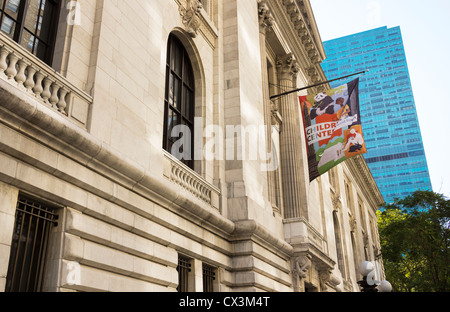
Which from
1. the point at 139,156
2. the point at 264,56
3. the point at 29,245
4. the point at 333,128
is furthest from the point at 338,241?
the point at 29,245

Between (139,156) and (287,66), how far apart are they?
17532 mm

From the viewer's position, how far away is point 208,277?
13930 mm

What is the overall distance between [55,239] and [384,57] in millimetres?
206186

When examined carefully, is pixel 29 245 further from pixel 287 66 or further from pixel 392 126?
pixel 392 126

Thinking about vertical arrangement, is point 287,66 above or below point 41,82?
above

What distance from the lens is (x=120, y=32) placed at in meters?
11.0

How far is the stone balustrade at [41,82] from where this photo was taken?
7820 mm

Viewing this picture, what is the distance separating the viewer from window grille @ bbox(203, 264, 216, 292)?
541 inches

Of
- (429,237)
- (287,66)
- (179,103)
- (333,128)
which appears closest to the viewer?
(179,103)

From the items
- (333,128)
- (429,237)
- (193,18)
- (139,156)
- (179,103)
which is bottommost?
(139,156)

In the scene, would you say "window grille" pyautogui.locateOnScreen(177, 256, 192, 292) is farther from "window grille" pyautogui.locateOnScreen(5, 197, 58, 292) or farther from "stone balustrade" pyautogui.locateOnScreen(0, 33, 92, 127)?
"stone balustrade" pyautogui.locateOnScreen(0, 33, 92, 127)

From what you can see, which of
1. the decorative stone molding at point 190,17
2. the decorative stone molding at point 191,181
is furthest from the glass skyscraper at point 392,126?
the decorative stone molding at point 191,181

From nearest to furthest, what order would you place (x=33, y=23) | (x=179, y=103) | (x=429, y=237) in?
(x=33, y=23)
(x=179, y=103)
(x=429, y=237)

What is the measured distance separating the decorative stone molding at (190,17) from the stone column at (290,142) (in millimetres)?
9911
